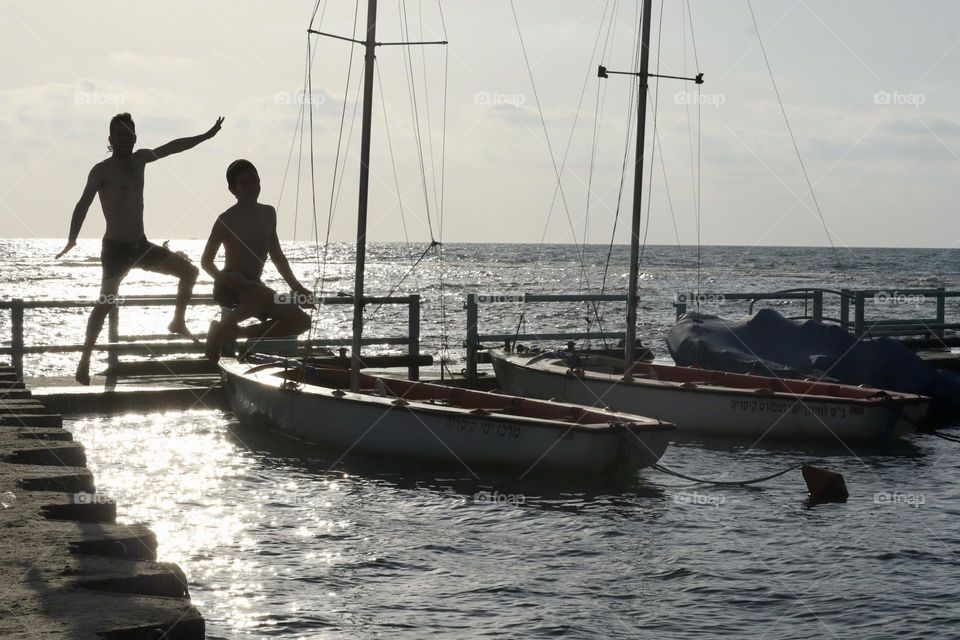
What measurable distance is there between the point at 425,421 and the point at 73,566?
7.77 metres

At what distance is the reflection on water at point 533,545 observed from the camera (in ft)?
28.0

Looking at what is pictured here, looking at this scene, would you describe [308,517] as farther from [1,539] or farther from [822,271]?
[822,271]

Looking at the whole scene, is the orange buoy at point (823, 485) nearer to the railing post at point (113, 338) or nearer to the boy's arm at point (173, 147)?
the boy's arm at point (173, 147)

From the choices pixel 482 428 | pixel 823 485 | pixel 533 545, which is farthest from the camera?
pixel 482 428

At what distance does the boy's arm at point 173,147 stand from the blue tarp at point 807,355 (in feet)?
37.3

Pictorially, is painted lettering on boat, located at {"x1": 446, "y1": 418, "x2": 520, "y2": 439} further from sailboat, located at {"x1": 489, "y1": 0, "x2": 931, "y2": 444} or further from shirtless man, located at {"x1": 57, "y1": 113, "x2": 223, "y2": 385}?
shirtless man, located at {"x1": 57, "y1": 113, "x2": 223, "y2": 385}

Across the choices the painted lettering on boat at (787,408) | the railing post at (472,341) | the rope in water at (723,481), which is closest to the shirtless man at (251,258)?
the rope in water at (723,481)

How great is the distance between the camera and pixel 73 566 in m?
6.42

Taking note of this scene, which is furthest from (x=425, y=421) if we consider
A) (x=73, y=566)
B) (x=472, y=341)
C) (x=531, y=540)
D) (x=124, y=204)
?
(x=73, y=566)

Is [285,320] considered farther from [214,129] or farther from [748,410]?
[748,410]

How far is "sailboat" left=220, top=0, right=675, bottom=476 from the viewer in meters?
13.2

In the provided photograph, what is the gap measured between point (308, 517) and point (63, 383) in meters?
7.96

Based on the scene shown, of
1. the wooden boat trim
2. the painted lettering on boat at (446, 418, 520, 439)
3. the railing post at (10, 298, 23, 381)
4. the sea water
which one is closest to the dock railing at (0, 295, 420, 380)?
the railing post at (10, 298, 23, 381)

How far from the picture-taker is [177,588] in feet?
21.4
